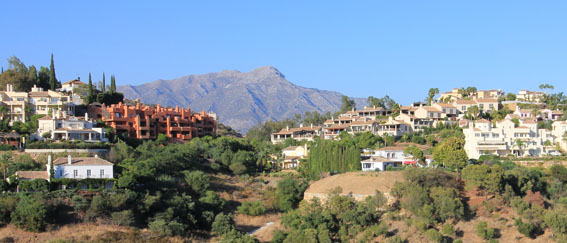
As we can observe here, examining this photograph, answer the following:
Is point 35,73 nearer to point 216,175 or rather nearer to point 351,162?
point 216,175

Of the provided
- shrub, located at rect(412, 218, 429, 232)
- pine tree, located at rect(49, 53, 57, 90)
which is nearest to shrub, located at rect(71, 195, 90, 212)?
shrub, located at rect(412, 218, 429, 232)

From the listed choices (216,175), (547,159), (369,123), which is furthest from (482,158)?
(216,175)

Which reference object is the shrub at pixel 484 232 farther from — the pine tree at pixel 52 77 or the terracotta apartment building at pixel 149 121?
the pine tree at pixel 52 77

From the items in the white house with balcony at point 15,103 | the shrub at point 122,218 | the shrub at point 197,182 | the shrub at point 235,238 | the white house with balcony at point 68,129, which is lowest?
the shrub at point 235,238

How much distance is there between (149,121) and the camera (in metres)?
77.8

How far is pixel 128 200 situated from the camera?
4962 cm

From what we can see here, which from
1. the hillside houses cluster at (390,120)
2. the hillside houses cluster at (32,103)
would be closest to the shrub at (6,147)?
the hillside houses cluster at (32,103)

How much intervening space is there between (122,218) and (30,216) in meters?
6.02

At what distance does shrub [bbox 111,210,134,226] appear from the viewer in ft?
156

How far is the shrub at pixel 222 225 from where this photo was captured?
50.2 metres

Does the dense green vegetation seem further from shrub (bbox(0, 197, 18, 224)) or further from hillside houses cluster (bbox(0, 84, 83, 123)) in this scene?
shrub (bbox(0, 197, 18, 224))

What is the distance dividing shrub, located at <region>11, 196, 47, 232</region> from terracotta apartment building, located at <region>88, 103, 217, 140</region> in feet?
93.2

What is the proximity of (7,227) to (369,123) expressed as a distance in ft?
162

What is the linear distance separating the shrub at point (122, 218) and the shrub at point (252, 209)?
11.3 metres
